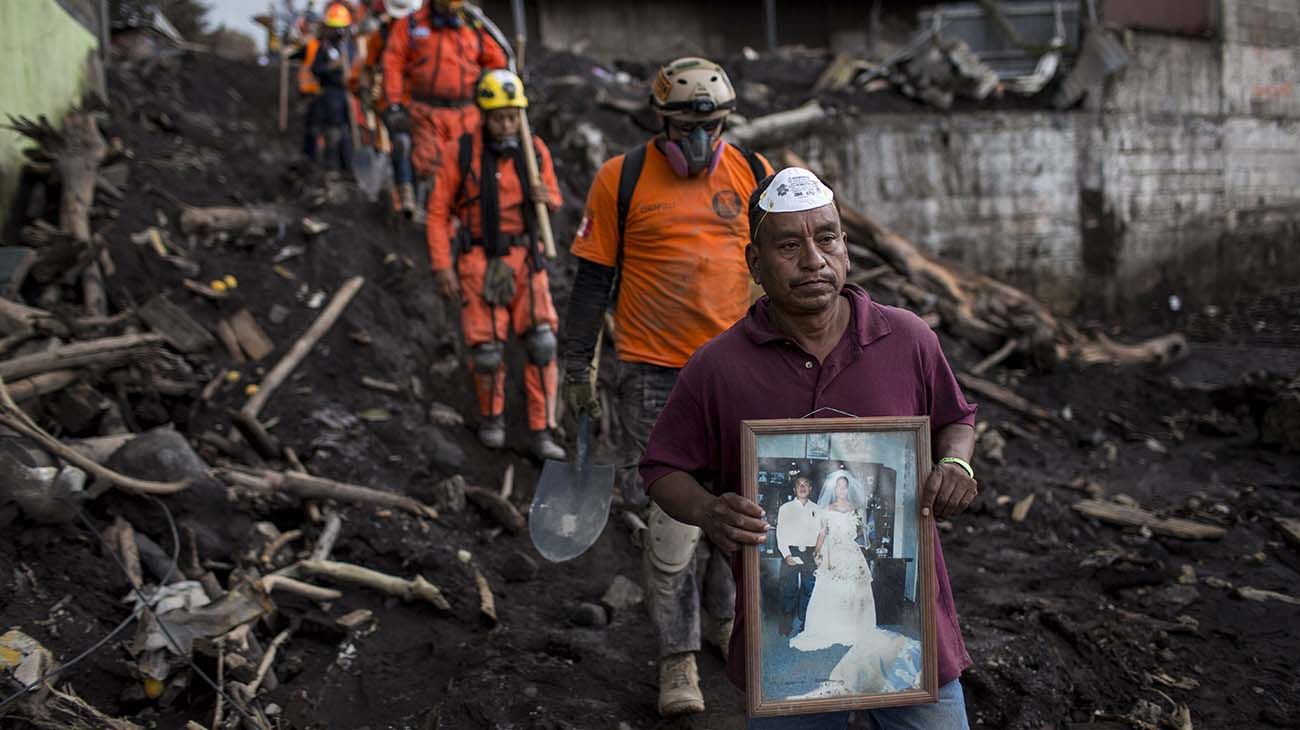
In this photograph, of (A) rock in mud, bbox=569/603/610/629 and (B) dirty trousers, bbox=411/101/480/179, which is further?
(B) dirty trousers, bbox=411/101/480/179

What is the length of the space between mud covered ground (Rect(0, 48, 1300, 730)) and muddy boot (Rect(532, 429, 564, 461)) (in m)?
0.16

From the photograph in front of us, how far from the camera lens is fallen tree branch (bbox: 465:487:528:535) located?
248 inches

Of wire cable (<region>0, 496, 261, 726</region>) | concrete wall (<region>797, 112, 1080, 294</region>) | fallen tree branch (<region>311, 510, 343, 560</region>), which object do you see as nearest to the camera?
wire cable (<region>0, 496, 261, 726</region>)

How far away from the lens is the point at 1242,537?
6.28 metres

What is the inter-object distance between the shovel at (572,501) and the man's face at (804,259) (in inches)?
96.7

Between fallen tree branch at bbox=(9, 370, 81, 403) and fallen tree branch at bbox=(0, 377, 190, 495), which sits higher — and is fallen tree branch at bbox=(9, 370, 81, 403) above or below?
above

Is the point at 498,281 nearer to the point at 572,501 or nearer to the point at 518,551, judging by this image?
the point at 518,551

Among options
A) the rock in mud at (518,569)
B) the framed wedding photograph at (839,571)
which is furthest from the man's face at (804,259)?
the rock in mud at (518,569)

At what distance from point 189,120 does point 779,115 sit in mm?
7221

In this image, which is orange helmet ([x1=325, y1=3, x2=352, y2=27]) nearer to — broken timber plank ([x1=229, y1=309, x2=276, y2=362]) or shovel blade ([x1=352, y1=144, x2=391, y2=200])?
shovel blade ([x1=352, y1=144, x2=391, y2=200])

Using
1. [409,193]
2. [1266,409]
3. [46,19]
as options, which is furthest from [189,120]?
[1266,409]

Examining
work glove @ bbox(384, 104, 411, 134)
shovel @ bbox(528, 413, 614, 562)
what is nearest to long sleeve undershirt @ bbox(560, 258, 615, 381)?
shovel @ bbox(528, 413, 614, 562)

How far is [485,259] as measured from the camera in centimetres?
696

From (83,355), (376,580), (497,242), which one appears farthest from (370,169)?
(376,580)
